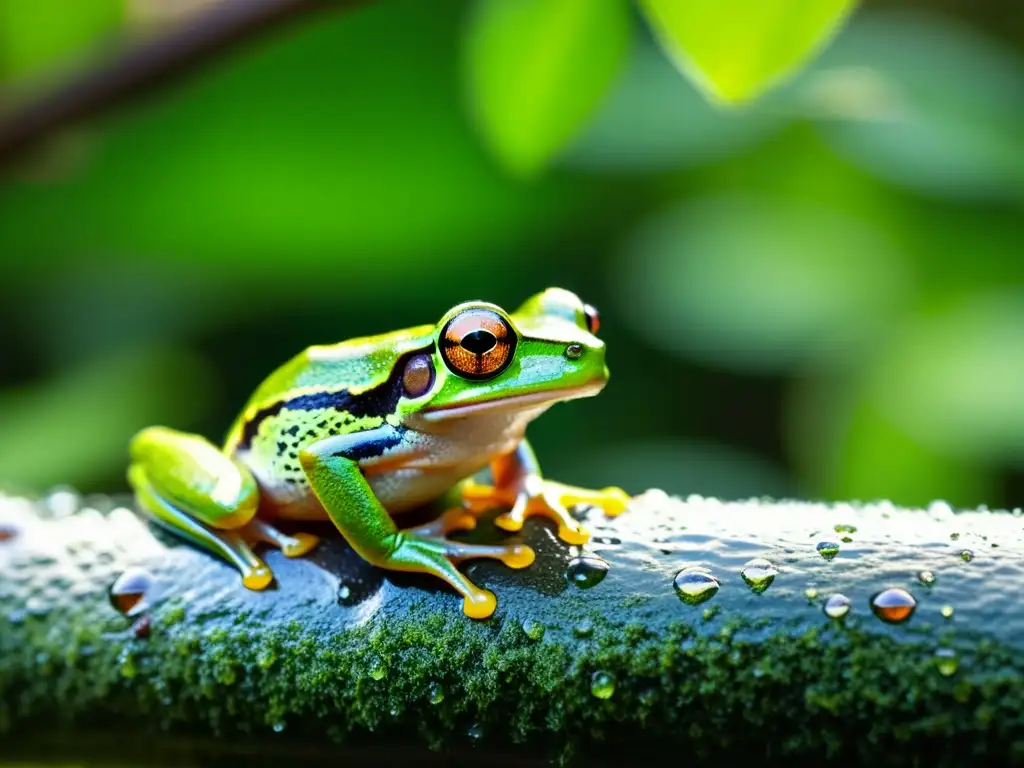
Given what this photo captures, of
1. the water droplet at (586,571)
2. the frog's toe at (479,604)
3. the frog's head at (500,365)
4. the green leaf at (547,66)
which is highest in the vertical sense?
the green leaf at (547,66)

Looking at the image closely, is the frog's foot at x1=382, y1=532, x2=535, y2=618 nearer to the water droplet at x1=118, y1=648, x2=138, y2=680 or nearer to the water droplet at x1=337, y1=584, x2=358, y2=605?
the water droplet at x1=337, y1=584, x2=358, y2=605

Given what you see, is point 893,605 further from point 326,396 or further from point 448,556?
point 326,396

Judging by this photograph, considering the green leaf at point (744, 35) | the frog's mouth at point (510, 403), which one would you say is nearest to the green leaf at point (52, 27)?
the frog's mouth at point (510, 403)

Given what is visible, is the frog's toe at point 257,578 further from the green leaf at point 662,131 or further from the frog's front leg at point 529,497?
the green leaf at point 662,131

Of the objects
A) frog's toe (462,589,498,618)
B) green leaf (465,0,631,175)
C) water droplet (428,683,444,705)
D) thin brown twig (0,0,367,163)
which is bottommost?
water droplet (428,683,444,705)

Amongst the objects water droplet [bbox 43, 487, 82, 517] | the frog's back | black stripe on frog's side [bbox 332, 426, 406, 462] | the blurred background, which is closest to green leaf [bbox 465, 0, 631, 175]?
the frog's back

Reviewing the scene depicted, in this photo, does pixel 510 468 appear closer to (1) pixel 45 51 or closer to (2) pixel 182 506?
(2) pixel 182 506

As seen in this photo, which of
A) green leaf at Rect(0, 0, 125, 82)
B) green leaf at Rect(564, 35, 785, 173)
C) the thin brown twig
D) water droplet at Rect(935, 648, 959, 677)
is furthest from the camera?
green leaf at Rect(564, 35, 785, 173)
